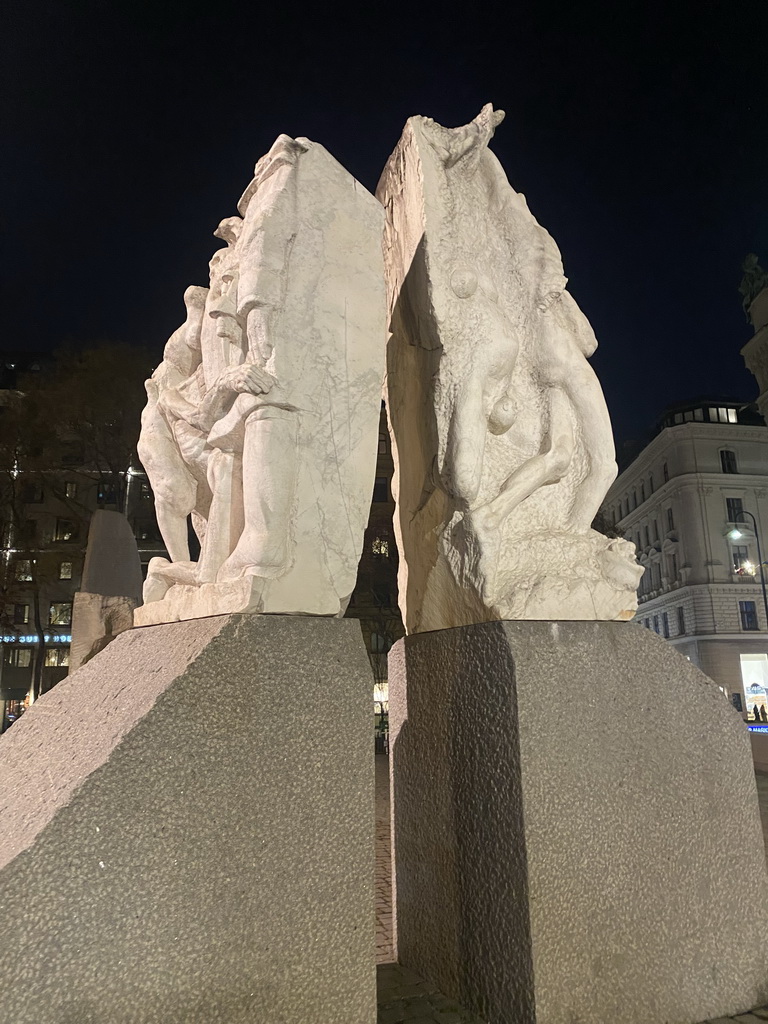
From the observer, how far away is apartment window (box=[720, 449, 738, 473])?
37406 mm

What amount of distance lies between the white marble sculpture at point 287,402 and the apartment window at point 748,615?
3642 centimetres

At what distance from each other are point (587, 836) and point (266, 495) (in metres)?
1.65

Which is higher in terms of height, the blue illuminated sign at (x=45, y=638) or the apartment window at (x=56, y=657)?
the blue illuminated sign at (x=45, y=638)

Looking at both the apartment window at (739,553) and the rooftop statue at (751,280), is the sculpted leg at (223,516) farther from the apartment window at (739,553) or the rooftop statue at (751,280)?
the apartment window at (739,553)

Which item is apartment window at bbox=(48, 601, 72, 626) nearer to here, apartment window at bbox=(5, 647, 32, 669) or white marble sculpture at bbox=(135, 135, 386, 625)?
apartment window at bbox=(5, 647, 32, 669)

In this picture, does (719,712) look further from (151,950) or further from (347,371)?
(151,950)

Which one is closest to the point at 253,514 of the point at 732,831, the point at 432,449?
the point at 432,449

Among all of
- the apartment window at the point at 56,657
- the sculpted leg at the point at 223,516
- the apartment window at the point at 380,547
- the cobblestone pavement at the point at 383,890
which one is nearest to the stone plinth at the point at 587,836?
the cobblestone pavement at the point at 383,890

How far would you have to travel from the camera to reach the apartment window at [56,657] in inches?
989

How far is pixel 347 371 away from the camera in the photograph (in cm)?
283

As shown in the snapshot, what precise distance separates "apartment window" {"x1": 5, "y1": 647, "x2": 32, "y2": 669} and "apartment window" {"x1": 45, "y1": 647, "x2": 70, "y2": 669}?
0.77 m

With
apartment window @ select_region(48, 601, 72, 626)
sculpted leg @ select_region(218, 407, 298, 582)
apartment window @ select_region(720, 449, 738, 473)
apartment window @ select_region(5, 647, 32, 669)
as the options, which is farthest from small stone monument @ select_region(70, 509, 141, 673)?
apartment window @ select_region(720, 449, 738, 473)

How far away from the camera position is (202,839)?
203 cm

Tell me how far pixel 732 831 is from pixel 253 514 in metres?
2.20
